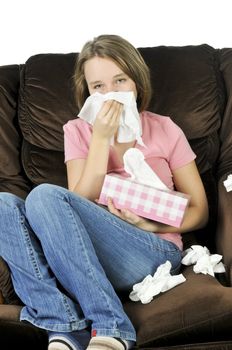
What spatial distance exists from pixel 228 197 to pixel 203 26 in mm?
792

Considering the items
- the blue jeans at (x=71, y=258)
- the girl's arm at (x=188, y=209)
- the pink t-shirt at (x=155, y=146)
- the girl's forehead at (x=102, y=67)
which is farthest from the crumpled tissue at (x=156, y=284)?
the girl's forehead at (x=102, y=67)

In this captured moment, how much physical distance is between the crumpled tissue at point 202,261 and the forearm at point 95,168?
34cm

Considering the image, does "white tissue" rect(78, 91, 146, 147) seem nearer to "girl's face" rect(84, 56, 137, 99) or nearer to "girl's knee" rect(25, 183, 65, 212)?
"girl's face" rect(84, 56, 137, 99)

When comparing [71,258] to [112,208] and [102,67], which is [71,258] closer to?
[112,208]

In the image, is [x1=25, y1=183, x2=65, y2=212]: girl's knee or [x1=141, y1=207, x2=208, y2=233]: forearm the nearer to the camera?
[x1=25, y1=183, x2=65, y2=212]: girl's knee

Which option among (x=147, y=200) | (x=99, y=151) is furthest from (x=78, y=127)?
(x=147, y=200)

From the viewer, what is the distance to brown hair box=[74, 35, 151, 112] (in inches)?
75.0

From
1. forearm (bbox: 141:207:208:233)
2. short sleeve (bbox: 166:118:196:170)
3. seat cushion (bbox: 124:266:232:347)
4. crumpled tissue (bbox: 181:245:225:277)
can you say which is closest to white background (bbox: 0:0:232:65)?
short sleeve (bbox: 166:118:196:170)

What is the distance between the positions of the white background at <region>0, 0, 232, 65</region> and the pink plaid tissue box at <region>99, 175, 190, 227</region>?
869mm

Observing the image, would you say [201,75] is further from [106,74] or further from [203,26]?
[106,74]

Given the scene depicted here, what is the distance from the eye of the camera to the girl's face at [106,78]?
188 centimetres

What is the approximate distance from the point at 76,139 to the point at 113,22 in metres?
0.64

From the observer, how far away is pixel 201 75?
2.20 metres

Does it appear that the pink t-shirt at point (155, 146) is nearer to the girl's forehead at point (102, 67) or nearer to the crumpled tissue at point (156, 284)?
the girl's forehead at point (102, 67)
